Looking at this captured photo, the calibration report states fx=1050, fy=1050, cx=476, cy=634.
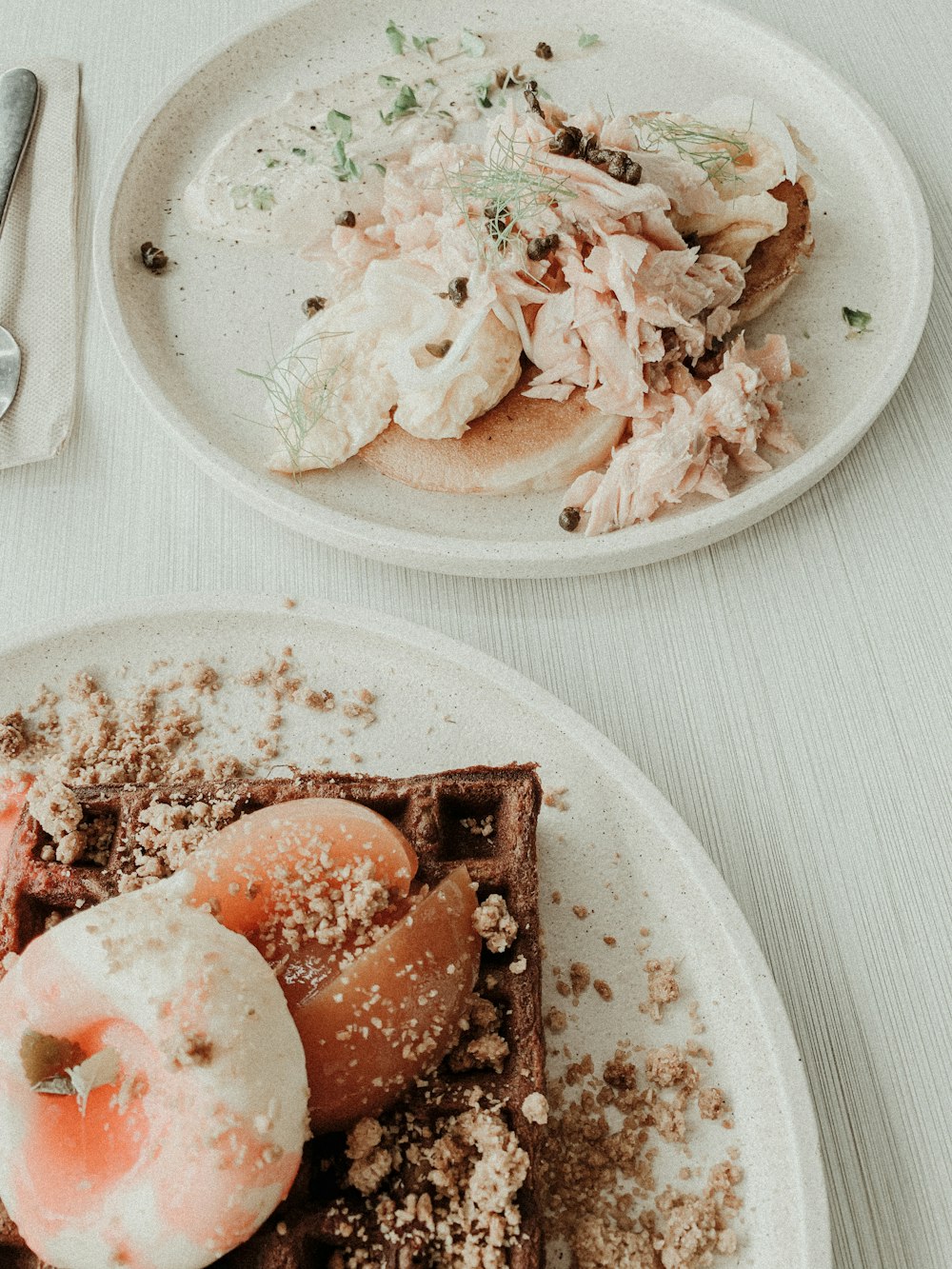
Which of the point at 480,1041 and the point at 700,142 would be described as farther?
the point at 700,142

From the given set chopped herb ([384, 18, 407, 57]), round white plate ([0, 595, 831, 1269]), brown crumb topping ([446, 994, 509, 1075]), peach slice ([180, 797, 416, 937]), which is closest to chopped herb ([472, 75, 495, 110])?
chopped herb ([384, 18, 407, 57])

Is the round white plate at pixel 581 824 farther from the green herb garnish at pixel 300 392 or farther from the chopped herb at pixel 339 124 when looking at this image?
the chopped herb at pixel 339 124

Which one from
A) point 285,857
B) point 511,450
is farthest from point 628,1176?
point 511,450

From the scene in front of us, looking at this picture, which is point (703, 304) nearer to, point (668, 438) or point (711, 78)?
point (668, 438)

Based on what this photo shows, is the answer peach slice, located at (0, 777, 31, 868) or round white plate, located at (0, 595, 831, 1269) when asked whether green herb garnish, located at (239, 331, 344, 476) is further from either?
peach slice, located at (0, 777, 31, 868)

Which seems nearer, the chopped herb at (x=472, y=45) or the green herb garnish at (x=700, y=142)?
the green herb garnish at (x=700, y=142)

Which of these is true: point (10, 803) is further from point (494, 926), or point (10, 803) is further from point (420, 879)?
point (494, 926)

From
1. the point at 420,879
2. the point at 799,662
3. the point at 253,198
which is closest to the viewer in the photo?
the point at 420,879

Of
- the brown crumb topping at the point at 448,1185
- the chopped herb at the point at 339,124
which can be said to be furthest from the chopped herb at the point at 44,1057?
the chopped herb at the point at 339,124
